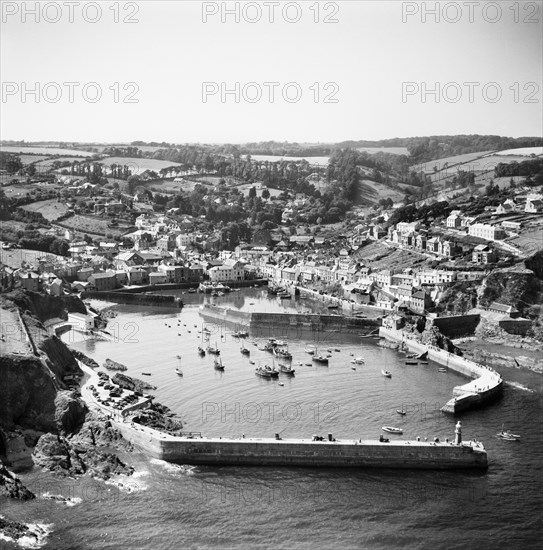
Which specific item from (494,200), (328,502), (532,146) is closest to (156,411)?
(328,502)

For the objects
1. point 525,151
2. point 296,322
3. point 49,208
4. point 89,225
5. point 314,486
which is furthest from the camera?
point 525,151

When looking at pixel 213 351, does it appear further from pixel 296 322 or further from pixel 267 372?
pixel 296 322

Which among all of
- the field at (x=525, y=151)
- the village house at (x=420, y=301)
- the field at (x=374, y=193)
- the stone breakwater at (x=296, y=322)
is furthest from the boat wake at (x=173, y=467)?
the field at (x=525, y=151)

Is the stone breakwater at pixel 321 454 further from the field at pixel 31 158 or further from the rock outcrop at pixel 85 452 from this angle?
the field at pixel 31 158

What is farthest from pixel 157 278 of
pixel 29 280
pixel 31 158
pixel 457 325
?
pixel 31 158

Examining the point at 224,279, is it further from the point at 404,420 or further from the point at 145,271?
the point at 404,420

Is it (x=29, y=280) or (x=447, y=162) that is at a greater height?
(x=447, y=162)
